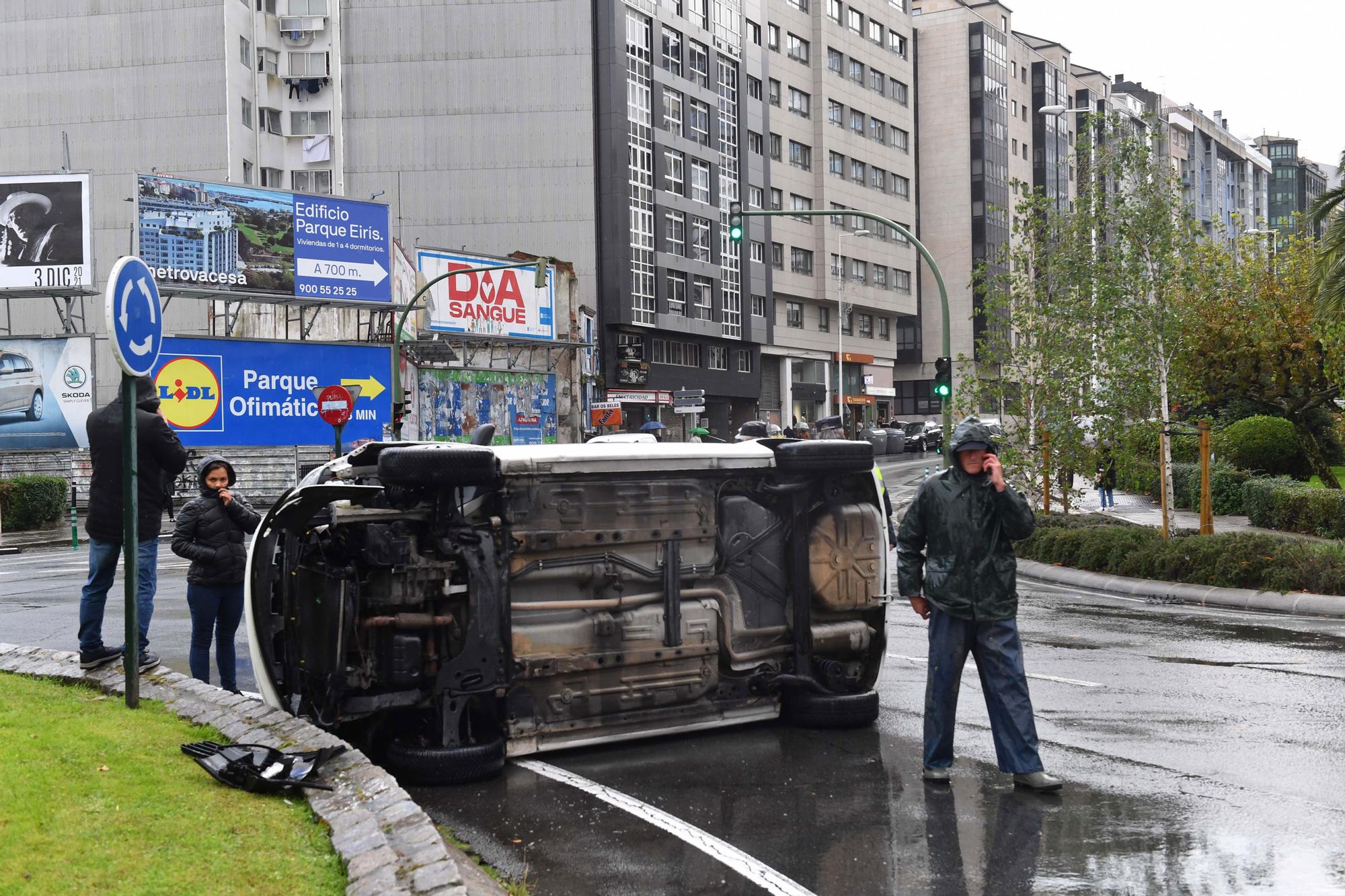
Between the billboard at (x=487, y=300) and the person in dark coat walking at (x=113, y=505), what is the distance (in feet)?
126

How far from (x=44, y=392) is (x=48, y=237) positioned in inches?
179

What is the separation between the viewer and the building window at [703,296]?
213 feet

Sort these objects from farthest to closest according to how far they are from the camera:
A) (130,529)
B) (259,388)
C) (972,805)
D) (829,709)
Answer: (259,388) < (829,709) < (130,529) < (972,805)

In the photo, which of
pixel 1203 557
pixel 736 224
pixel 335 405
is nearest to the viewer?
pixel 1203 557

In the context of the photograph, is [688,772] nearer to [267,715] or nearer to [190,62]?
[267,715]

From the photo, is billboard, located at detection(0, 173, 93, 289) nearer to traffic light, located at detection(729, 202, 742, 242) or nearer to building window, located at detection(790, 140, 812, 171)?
traffic light, located at detection(729, 202, 742, 242)

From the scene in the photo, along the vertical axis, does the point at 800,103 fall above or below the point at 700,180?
above

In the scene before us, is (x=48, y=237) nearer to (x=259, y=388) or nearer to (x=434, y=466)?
(x=259, y=388)

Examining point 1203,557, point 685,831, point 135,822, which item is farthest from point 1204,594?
point 135,822

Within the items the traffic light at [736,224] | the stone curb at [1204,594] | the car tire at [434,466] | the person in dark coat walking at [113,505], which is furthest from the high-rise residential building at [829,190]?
the car tire at [434,466]

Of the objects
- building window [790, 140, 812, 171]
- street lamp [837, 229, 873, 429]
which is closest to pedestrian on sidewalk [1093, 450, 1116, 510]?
street lamp [837, 229, 873, 429]

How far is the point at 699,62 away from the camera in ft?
215

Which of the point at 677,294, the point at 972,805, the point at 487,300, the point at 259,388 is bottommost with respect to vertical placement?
the point at 972,805

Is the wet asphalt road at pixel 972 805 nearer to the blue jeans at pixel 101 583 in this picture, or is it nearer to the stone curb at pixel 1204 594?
the blue jeans at pixel 101 583
